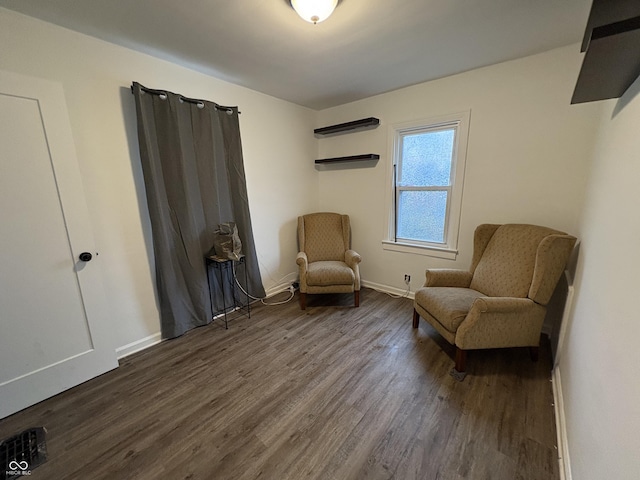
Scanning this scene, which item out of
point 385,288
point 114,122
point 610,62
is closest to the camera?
point 610,62

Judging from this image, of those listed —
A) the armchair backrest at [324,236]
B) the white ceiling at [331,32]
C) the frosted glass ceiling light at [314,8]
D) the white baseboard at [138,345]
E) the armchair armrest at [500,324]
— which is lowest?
the white baseboard at [138,345]

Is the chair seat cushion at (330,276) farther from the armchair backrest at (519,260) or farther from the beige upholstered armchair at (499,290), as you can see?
the armchair backrest at (519,260)

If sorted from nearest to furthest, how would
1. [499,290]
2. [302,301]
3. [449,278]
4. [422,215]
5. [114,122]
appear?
1. [114,122]
2. [499,290]
3. [449,278]
4. [302,301]
5. [422,215]

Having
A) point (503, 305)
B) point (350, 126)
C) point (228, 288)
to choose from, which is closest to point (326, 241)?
point (228, 288)

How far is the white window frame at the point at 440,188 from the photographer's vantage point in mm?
2539

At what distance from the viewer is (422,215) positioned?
296 centimetres

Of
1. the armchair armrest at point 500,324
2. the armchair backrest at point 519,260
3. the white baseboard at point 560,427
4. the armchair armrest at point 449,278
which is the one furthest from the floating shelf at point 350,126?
the white baseboard at point 560,427

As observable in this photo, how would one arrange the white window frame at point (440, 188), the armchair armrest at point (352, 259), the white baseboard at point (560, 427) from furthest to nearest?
1. the armchair armrest at point (352, 259)
2. the white window frame at point (440, 188)
3. the white baseboard at point (560, 427)

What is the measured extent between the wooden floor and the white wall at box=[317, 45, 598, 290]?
3.78 ft

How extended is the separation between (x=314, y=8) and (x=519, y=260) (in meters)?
2.27

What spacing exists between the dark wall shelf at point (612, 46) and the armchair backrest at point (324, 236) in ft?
8.01

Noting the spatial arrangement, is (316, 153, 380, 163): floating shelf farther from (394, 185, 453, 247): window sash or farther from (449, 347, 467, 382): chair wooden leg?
(449, 347, 467, 382): chair wooden leg

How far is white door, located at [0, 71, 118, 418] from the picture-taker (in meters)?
1.51

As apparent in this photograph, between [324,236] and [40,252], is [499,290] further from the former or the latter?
[40,252]
